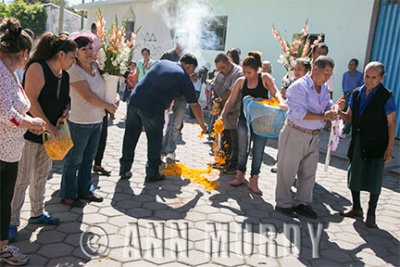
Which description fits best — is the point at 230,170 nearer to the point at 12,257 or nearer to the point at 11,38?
the point at 12,257

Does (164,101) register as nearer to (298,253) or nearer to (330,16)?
(298,253)

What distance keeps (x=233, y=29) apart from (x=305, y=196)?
11274mm

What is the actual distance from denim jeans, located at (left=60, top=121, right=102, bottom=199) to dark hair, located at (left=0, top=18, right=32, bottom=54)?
1430mm

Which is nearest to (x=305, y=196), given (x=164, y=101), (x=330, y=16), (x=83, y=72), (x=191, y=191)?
(x=191, y=191)

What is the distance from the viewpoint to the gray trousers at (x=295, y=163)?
14.5ft

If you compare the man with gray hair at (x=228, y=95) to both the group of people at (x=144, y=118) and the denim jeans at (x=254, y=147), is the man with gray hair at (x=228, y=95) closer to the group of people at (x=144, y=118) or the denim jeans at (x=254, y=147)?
the group of people at (x=144, y=118)

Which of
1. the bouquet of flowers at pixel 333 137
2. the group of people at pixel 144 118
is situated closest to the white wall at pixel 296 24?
the group of people at pixel 144 118

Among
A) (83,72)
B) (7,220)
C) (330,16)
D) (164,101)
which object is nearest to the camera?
(7,220)

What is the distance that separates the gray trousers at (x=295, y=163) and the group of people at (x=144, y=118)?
1 cm

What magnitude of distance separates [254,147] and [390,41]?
7301 mm

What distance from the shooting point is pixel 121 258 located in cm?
321

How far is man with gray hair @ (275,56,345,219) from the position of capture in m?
4.20

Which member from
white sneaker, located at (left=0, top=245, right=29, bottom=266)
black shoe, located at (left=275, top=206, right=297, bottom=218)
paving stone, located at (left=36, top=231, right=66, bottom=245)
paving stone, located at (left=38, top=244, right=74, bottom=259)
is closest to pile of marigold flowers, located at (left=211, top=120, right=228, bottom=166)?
black shoe, located at (left=275, top=206, right=297, bottom=218)

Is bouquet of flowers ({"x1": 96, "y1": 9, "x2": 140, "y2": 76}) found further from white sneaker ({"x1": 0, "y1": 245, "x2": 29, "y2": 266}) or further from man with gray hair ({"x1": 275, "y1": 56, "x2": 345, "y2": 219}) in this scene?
white sneaker ({"x1": 0, "y1": 245, "x2": 29, "y2": 266})
